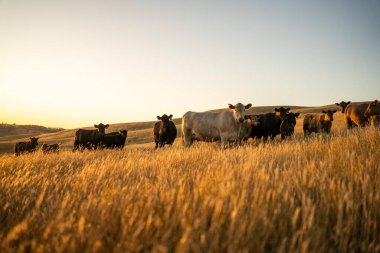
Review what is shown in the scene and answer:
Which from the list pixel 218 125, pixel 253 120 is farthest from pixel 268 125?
pixel 218 125

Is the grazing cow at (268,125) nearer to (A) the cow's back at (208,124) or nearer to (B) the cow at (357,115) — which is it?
(A) the cow's back at (208,124)

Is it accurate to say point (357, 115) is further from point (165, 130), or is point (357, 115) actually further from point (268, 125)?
point (165, 130)

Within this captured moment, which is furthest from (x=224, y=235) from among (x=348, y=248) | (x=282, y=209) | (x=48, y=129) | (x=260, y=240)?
(x=48, y=129)

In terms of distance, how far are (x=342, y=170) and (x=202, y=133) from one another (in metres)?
10.4

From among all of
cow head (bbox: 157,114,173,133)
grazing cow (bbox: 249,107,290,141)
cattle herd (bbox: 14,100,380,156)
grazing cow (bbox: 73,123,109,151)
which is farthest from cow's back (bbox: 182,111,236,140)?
grazing cow (bbox: 73,123,109,151)

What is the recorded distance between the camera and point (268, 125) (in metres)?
14.6

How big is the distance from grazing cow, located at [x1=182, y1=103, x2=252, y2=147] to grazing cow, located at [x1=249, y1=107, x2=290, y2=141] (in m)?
0.80

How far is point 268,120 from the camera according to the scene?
1477cm

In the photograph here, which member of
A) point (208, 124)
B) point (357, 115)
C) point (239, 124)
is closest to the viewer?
point (239, 124)

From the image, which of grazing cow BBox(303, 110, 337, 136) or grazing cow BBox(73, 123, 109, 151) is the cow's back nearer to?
grazing cow BBox(303, 110, 337, 136)

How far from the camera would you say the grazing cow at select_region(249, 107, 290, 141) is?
14.5 meters

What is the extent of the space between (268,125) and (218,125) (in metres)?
3.21

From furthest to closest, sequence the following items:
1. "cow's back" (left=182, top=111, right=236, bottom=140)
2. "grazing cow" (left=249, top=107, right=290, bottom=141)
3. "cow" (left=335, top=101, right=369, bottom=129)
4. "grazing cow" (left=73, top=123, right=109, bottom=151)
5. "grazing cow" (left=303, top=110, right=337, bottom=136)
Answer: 1. "grazing cow" (left=73, top=123, right=109, bottom=151)
2. "grazing cow" (left=303, top=110, right=337, bottom=136)
3. "cow" (left=335, top=101, right=369, bottom=129)
4. "grazing cow" (left=249, top=107, right=290, bottom=141)
5. "cow's back" (left=182, top=111, right=236, bottom=140)

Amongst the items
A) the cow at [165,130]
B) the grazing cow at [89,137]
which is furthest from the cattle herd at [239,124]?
the grazing cow at [89,137]
